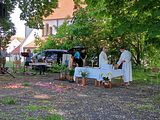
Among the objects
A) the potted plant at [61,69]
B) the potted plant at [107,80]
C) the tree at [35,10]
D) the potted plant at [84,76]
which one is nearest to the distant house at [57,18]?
the tree at [35,10]

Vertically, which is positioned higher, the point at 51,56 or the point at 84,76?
the point at 51,56

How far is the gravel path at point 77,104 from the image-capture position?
10664 mm

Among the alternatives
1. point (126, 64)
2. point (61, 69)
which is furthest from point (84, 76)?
point (61, 69)

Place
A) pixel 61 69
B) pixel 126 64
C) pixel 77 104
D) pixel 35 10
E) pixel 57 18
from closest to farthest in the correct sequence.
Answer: pixel 77 104 → pixel 126 64 → pixel 61 69 → pixel 35 10 → pixel 57 18

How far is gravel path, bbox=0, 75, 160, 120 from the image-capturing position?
420 inches

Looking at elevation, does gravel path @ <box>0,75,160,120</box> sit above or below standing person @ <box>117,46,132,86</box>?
below

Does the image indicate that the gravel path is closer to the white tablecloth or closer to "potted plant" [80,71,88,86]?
the white tablecloth

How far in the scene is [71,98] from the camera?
14.5m

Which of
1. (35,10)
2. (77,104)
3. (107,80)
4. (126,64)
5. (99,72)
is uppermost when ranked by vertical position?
(35,10)

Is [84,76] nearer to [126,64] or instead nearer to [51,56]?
[126,64]

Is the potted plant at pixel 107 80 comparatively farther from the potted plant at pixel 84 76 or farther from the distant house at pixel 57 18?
the distant house at pixel 57 18

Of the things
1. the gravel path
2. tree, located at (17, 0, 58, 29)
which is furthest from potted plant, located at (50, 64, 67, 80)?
tree, located at (17, 0, 58, 29)

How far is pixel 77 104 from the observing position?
12.9 m

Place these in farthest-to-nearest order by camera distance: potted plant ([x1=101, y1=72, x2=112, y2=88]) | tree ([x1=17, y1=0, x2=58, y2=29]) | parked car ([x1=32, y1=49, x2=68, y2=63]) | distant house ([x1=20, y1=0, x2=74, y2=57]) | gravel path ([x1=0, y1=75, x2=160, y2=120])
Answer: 1. distant house ([x1=20, y1=0, x2=74, y2=57])
2. parked car ([x1=32, y1=49, x2=68, y2=63])
3. tree ([x1=17, y1=0, x2=58, y2=29])
4. potted plant ([x1=101, y1=72, x2=112, y2=88])
5. gravel path ([x1=0, y1=75, x2=160, y2=120])
